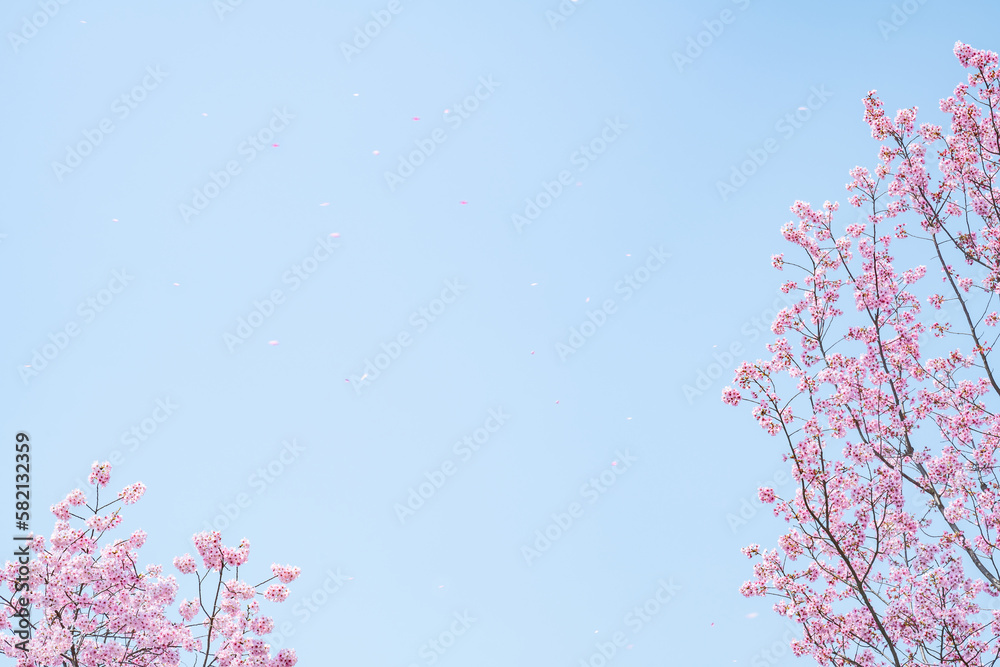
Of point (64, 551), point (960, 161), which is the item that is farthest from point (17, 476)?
point (960, 161)

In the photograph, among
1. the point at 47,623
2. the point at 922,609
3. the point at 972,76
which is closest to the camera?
the point at 922,609

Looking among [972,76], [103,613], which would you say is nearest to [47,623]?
[103,613]

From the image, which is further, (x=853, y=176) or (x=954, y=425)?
(x=853, y=176)

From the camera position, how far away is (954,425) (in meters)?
7.30

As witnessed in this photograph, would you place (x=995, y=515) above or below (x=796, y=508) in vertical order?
above

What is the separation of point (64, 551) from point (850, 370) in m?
8.15

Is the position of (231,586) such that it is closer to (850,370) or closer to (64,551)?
(64,551)

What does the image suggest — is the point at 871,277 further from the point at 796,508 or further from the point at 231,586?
the point at 231,586

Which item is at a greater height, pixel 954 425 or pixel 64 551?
pixel 954 425

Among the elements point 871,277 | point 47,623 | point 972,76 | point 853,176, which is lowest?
point 47,623

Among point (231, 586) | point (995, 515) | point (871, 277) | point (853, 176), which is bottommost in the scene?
point (231, 586)

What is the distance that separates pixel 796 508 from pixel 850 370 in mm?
1577

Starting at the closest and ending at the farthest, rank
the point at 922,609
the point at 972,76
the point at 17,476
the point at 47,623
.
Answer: the point at 922,609 → the point at 47,623 → the point at 972,76 → the point at 17,476

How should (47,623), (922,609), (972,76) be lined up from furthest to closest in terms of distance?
(972,76)
(47,623)
(922,609)
